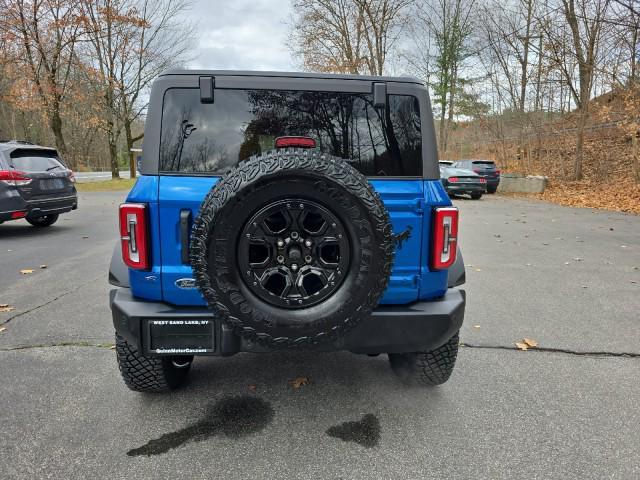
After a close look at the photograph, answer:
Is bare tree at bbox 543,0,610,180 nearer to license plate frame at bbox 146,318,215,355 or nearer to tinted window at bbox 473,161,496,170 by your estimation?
tinted window at bbox 473,161,496,170

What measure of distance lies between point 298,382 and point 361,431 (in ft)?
2.13

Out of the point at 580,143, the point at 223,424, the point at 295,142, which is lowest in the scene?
the point at 223,424

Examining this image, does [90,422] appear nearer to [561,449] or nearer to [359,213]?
[359,213]

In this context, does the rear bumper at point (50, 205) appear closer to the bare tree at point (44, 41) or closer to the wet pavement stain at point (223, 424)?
the wet pavement stain at point (223, 424)

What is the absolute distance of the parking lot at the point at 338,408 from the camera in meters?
2.05

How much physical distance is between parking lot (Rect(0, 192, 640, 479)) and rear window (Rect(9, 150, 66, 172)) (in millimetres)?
4533

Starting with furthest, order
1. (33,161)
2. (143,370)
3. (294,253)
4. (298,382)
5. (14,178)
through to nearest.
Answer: (33,161) → (14,178) → (298,382) → (143,370) → (294,253)

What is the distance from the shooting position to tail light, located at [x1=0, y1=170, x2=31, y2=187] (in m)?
7.52

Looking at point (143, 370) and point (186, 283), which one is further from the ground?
point (186, 283)

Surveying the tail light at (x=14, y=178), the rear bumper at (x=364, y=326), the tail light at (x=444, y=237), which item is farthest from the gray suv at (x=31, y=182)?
the tail light at (x=444, y=237)

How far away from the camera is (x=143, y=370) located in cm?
250

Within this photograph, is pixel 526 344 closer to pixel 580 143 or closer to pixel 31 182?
pixel 31 182

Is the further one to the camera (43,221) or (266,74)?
(43,221)

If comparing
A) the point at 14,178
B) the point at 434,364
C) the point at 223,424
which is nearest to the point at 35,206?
the point at 14,178
